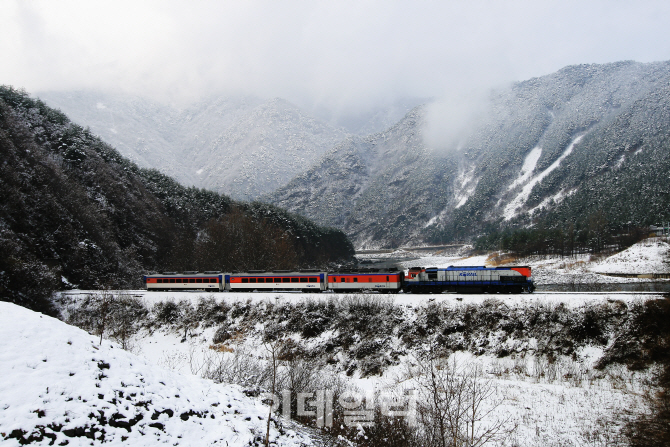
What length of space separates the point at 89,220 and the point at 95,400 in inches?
2423

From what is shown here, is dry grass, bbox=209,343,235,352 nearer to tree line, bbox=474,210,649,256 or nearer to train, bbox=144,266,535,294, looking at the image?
train, bbox=144,266,535,294

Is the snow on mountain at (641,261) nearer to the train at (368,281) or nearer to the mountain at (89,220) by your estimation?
the train at (368,281)

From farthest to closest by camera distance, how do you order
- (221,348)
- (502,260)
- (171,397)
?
(502,260) → (221,348) → (171,397)

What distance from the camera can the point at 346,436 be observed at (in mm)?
15188

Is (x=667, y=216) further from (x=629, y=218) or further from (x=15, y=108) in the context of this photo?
(x=15, y=108)

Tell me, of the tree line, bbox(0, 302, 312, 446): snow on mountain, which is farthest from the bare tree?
the tree line

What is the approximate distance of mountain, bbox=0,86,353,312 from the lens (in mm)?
47956

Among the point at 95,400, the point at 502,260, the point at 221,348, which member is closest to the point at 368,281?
the point at 221,348

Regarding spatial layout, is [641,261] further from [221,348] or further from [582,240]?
[221,348]

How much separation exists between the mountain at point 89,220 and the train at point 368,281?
45.5ft

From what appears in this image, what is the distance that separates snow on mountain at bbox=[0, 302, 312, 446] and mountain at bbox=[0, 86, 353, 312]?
107ft

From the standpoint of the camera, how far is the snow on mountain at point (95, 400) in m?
9.00

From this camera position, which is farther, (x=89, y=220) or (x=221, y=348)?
(x=89, y=220)

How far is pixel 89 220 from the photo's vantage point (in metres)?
61.2
